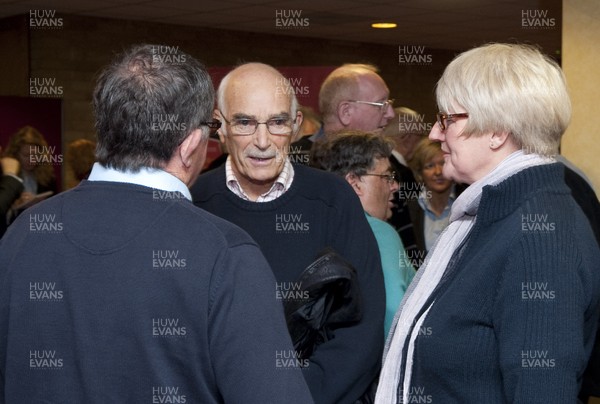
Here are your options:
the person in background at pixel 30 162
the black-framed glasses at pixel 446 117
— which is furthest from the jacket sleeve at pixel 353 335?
the person in background at pixel 30 162

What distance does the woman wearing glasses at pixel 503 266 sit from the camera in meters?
1.63

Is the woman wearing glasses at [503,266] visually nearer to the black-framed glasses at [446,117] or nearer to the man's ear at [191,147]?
the black-framed glasses at [446,117]

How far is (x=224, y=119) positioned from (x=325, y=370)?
77cm

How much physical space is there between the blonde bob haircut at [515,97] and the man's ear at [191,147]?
59cm

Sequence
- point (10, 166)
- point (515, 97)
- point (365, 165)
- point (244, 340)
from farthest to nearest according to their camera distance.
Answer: point (10, 166)
point (365, 165)
point (515, 97)
point (244, 340)

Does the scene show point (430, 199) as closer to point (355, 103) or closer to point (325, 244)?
point (355, 103)

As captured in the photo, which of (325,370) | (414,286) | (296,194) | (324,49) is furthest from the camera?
(324,49)

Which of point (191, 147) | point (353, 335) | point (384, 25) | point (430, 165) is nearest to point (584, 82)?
point (430, 165)

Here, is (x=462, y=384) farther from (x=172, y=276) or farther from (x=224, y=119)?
(x=224, y=119)

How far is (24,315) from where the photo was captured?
1478 millimetres

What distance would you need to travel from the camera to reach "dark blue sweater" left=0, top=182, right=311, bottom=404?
4.57ft

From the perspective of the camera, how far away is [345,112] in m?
3.80

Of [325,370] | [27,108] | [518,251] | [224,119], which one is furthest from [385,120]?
[27,108]

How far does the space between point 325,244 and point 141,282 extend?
0.95 meters
